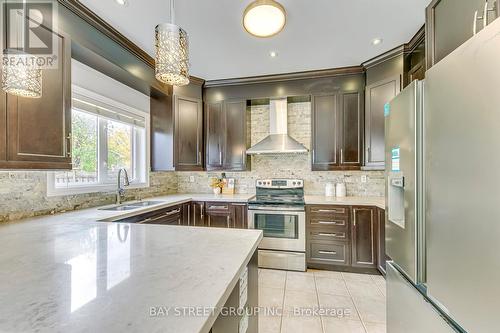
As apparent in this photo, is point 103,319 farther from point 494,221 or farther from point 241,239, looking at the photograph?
point 494,221

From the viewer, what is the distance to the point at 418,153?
4.04 ft

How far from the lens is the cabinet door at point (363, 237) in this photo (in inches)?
109

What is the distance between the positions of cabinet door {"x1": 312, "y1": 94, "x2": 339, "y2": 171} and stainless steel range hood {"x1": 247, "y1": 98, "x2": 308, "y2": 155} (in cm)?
29

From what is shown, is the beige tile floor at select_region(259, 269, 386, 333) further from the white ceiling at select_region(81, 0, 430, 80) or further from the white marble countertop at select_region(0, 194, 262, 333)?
the white ceiling at select_region(81, 0, 430, 80)

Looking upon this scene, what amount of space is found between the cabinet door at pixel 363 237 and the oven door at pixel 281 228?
62cm

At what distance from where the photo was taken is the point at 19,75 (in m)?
1.33

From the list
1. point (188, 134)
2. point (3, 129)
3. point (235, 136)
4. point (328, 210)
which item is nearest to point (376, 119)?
point (328, 210)

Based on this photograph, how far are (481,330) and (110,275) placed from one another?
1.29 meters

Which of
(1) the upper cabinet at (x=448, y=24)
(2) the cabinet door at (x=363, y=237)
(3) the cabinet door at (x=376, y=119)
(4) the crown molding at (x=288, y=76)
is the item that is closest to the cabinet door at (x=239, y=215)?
(2) the cabinet door at (x=363, y=237)

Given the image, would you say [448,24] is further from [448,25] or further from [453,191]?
[453,191]

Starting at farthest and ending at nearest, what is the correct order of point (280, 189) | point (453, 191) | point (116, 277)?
1. point (280, 189)
2. point (453, 191)
3. point (116, 277)

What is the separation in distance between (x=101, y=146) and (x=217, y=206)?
5.36 feet

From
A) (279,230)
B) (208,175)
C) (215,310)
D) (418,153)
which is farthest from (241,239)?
(208,175)

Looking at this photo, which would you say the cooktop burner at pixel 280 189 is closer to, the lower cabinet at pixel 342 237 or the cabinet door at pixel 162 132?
the lower cabinet at pixel 342 237
